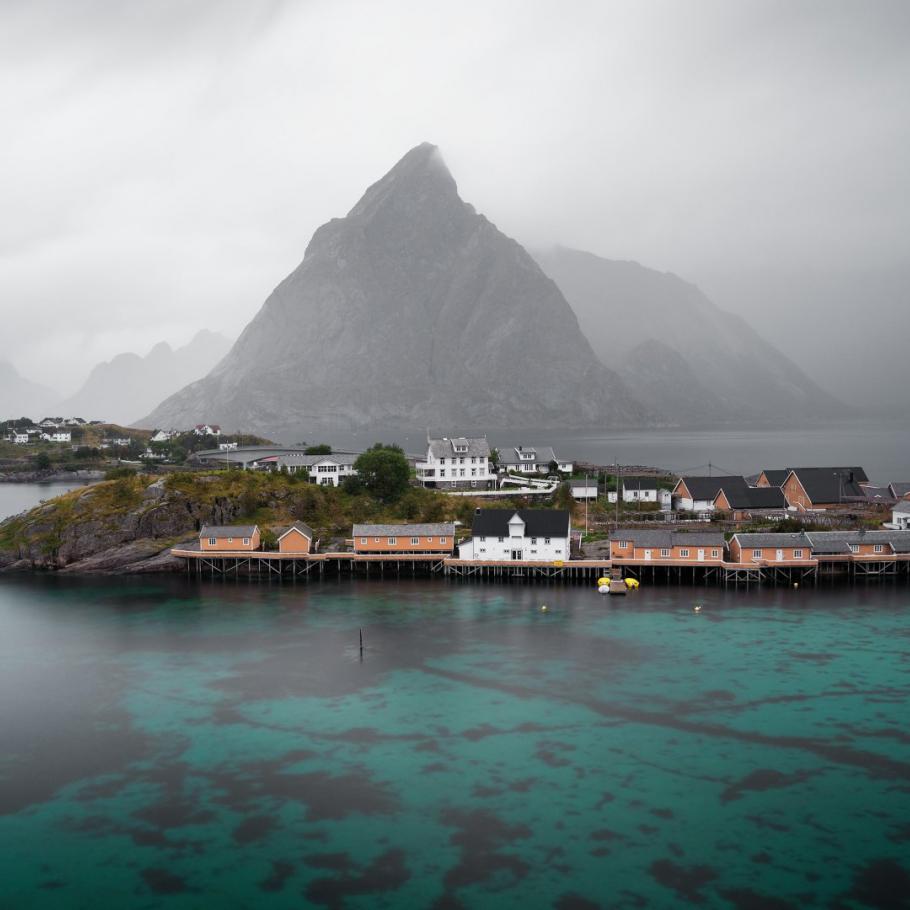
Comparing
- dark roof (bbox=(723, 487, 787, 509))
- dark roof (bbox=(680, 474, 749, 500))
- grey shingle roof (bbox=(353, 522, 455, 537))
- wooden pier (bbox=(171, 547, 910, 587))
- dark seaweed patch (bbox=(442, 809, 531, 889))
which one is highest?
dark roof (bbox=(680, 474, 749, 500))

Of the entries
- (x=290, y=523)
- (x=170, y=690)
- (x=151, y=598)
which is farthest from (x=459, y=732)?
(x=290, y=523)

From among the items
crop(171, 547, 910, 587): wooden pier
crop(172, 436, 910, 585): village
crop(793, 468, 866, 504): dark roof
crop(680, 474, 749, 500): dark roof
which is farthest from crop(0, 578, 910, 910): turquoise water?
crop(793, 468, 866, 504): dark roof

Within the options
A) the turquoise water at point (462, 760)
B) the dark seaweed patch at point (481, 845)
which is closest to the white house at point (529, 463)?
the turquoise water at point (462, 760)

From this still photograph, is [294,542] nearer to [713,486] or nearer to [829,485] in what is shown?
[713,486]

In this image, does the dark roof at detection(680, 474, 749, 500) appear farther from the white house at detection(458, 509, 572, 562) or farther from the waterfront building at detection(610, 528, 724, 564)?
the white house at detection(458, 509, 572, 562)

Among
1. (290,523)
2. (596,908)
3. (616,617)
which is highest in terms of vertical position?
(290,523)

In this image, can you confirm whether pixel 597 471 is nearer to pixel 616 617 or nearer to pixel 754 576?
pixel 754 576
